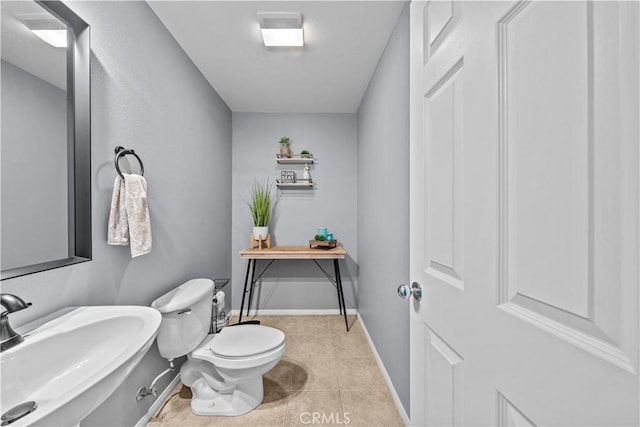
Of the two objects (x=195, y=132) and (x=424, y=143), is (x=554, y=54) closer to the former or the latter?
(x=424, y=143)

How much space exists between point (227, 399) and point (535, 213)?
6.33 ft

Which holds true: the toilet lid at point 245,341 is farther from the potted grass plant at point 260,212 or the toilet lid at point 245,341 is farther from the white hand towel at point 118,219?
the potted grass plant at point 260,212

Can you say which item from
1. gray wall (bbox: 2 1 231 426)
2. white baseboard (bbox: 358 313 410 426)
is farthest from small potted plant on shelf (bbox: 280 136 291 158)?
white baseboard (bbox: 358 313 410 426)

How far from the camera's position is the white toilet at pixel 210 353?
5.22 ft

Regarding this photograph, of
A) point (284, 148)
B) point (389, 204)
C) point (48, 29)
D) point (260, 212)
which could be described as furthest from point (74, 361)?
point (284, 148)

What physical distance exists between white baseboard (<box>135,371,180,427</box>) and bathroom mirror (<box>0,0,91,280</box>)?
3.40ft

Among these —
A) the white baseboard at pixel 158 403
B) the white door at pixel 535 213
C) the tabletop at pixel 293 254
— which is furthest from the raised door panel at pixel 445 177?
the tabletop at pixel 293 254

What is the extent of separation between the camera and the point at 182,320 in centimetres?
162

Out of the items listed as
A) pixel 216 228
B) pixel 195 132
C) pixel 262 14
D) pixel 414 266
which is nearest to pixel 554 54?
pixel 414 266

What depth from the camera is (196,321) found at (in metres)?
1.71

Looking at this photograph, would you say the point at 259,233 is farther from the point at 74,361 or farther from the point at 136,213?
the point at 74,361

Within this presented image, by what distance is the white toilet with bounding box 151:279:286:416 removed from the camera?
62.7 inches

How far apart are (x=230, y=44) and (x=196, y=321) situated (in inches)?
75.0

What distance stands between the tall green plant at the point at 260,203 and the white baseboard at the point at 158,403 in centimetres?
161
